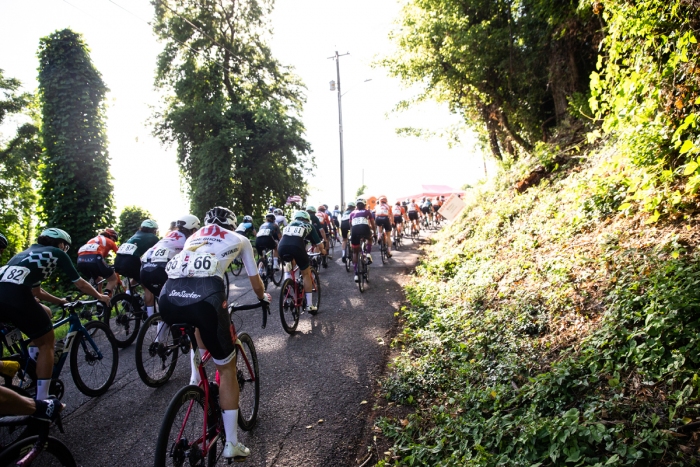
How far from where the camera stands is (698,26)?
4512 millimetres

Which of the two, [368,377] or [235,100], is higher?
[235,100]

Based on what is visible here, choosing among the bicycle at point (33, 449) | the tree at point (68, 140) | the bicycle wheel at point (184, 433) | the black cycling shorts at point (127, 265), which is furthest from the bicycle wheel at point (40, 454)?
the tree at point (68, 140)

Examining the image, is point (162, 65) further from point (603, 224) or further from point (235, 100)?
point (603, 224)

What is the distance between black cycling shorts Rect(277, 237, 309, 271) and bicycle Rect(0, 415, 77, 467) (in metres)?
4.78

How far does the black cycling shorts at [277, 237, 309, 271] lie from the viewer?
733 cm

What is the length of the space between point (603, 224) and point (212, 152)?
20415mm

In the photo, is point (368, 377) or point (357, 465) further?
point (368, 377)

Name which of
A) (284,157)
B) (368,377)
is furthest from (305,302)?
(284,157)

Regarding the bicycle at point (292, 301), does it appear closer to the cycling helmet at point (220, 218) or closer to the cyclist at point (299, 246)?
the cyclist at point (299, 246)

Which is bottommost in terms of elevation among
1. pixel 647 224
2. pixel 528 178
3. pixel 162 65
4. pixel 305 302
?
pixel 305 302

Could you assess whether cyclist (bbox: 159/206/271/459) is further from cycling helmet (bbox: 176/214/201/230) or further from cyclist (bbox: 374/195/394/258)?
cyclist (bbox: 374/195/394/258)

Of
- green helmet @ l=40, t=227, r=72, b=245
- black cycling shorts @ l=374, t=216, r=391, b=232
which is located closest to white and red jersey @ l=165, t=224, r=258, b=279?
green helmet @ l=40, t=227, r=72, b=245

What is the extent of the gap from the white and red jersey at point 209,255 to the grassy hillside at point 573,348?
2127 millimetres

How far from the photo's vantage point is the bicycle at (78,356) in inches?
174
